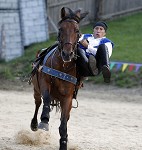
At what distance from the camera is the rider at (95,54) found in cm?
783

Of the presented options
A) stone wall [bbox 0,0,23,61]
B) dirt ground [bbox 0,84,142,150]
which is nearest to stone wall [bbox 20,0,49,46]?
stone wall [bbox 0,0,23,61]

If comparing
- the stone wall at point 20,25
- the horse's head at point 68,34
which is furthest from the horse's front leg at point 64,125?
the stone wall at point 20,25

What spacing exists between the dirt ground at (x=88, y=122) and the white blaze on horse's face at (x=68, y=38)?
74.2 inches

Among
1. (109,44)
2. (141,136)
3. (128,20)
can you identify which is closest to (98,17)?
(128,20)

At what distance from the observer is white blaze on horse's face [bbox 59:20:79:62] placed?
7.02 m

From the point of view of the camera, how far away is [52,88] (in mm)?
7824

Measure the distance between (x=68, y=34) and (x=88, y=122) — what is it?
4430mm

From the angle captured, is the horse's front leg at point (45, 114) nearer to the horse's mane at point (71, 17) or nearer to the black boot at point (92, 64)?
the black boot at point (92, 64)

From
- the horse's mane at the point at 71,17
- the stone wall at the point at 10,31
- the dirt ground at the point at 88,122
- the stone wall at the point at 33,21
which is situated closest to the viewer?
the horse's mane at the point at 71,17

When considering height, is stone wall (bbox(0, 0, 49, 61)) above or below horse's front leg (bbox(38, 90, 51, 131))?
below

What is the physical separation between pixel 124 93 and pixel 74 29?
8691mm

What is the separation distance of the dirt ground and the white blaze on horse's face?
1.88m

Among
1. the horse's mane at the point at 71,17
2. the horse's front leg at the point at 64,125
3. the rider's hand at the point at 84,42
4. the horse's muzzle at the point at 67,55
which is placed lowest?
the horse's front leg at the point at 64,125

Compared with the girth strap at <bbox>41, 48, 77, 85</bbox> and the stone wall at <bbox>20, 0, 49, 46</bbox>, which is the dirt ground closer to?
the girth strap at <bbox>41, 48, 77, 85</bbox>
